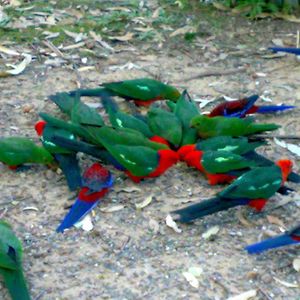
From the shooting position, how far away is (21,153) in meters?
4.11

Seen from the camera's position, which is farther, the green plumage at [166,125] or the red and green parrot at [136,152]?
the green plumage at [166,125]

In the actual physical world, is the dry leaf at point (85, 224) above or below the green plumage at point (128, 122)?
below

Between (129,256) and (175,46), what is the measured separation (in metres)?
2.54

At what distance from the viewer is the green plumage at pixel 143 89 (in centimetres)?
477

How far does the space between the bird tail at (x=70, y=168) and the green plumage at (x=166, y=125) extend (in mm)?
511

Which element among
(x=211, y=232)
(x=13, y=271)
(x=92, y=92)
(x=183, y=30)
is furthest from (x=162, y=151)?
(x=183, y=30)

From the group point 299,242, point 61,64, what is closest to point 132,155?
point 299,242

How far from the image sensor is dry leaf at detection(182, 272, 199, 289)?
11.1ft

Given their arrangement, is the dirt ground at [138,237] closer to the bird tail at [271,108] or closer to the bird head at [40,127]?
the bird tail at [271,108]

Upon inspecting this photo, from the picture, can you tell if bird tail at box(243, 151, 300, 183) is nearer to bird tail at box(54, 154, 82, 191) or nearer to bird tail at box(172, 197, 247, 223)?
bird tail at box(172, 197, 247, 223)

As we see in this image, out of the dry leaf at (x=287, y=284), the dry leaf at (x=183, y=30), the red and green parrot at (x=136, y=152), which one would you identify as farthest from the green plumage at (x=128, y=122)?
the dry leaf at (x=183, y=30)

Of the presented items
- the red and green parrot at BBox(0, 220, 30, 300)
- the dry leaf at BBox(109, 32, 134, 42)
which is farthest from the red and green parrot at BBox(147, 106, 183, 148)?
the dry leaf at BBox(109, 32, 134, 42)

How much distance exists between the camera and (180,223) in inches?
149

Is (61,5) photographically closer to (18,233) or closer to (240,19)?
(240,19)
